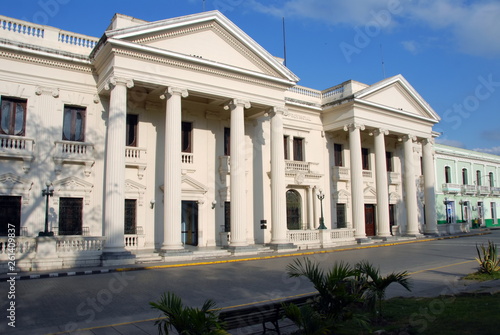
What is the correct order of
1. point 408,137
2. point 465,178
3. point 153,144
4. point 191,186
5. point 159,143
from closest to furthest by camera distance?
point 153,144 → point 159,143 → point 191,186 → point 408,137 → point 465,178

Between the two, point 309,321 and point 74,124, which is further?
point 74,124

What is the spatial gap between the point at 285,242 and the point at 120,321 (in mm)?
14575

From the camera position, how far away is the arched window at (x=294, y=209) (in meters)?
26.0

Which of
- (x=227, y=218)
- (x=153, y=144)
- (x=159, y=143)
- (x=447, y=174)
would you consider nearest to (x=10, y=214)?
(x=153, y=144)

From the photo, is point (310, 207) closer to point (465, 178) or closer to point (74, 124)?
point (74, 124)

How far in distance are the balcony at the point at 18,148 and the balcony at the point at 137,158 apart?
4173 millimetres

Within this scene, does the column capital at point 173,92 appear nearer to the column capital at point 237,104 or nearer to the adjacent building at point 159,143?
the adjacent building at point 159,143

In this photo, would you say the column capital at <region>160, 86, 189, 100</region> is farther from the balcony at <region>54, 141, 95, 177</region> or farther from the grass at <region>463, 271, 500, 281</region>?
the grass at <region>463, 271, 500, 281</region>

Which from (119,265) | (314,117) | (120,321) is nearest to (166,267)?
(119,265)

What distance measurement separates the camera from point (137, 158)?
20.1 meters

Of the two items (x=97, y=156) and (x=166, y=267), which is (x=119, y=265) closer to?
(x=166, y=267)

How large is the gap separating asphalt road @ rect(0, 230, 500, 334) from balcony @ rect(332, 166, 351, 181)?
12336 mm

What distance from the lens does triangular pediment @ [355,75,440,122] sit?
27.2 metres

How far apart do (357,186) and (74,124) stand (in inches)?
664
